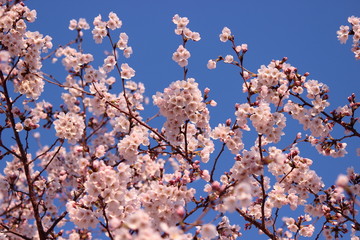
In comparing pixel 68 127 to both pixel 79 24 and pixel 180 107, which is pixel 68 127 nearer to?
pixel 180 107

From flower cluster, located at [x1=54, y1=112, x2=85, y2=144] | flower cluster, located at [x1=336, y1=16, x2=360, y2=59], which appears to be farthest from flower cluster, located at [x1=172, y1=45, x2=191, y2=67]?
flower cluster, located at [x1=336, y1=16, x2=360, y2=59]

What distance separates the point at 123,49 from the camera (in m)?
5.86

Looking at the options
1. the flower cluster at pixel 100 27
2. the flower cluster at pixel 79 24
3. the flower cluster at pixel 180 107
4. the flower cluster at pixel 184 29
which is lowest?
the flower cluster at pixel 180 107

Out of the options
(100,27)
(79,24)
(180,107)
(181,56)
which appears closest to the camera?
(180,107)

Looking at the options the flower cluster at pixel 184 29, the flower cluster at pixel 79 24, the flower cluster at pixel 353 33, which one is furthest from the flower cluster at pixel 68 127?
the flower cluster at pixel 353 33

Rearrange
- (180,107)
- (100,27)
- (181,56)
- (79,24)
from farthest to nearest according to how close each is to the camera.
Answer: (79,24) → (100,27) → (181,56) → (180,107)

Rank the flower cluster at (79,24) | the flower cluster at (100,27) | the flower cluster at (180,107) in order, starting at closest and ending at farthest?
the flower cluster at (180,107), the flower cluster at (100,27), the flower cluster at (79,24)

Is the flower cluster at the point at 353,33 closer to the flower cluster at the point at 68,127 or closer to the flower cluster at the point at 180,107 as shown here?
the flower cluster at the point at 180,107

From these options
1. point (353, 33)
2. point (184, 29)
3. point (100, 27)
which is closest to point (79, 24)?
point (100, 27)

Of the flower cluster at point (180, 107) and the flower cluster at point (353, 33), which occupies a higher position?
the flower cluster at point (353, 33)

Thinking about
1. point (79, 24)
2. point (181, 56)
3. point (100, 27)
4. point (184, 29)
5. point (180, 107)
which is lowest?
point (180, 107)

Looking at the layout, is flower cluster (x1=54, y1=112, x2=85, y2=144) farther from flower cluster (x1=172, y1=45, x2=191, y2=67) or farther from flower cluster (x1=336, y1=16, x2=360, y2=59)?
flower cluster (x1=336, y1=16, x2=360, y2=59)

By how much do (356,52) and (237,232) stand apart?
13.0 ft

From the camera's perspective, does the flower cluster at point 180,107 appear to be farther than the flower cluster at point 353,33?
No
